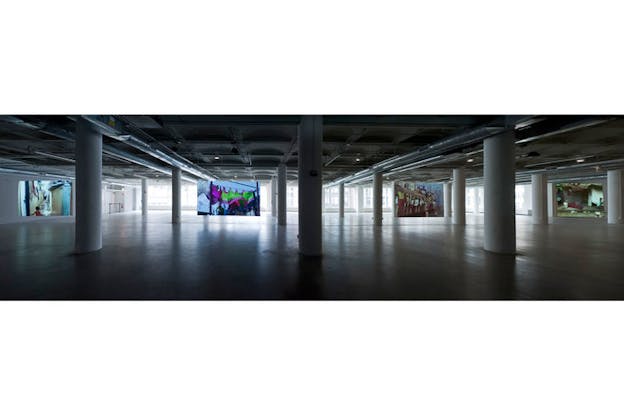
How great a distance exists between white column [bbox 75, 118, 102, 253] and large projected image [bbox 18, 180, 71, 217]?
2093 cm

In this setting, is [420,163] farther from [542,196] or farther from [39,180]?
[39,180]

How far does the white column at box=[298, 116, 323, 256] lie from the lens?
8.64 metres

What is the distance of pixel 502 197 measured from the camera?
912 cm

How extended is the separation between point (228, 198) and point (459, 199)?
17527mm

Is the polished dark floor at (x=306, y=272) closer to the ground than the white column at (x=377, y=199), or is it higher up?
closer to the ground

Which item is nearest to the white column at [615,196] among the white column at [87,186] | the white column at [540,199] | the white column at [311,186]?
the white column at [540,199]

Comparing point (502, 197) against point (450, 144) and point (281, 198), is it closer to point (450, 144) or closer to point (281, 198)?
point (450, 144)

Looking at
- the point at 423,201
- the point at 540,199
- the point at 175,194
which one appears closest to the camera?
the point at 175,194

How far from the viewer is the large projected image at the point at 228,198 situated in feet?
80.0

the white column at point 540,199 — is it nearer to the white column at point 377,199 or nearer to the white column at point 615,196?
the white column at point 615,196

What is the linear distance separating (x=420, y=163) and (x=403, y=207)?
10281 mm

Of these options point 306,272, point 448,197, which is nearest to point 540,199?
point 448,197

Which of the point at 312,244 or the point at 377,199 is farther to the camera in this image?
the point at 377,199

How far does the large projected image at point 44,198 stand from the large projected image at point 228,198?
13322 mm
